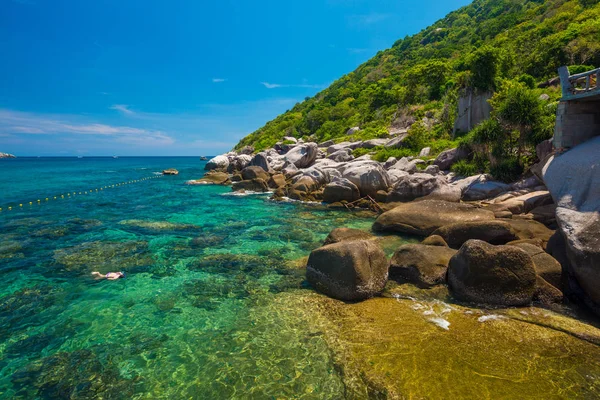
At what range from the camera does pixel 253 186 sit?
34750 mm

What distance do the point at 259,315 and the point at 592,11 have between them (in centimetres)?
6523

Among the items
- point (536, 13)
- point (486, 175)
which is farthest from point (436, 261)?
point (536, 13)

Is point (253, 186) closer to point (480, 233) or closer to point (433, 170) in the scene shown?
point (433, 170)

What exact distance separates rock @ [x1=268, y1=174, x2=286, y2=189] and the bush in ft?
61.5

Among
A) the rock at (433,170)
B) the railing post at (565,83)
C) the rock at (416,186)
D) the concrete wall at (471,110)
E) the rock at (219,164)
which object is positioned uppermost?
the concrete wall at (471,110)

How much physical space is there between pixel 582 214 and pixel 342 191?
15.8 meters

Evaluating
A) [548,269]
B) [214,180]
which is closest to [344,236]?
[548,269]

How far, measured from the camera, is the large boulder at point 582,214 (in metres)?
8.27

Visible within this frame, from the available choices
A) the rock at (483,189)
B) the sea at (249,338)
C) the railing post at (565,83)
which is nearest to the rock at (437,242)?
the sea at (249,338)

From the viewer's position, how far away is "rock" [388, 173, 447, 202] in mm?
20766

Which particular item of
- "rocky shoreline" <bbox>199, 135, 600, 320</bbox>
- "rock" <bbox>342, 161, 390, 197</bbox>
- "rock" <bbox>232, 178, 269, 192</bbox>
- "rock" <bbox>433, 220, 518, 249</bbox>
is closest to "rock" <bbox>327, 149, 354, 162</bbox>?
"rock" <bbox>232, 178, 269, 192</bbox>

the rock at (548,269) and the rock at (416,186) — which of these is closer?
the rock at (548,269)

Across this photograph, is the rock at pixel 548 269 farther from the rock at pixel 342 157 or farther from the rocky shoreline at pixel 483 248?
the rock at pixel 342 157

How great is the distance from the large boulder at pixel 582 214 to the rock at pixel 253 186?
1033 inches
